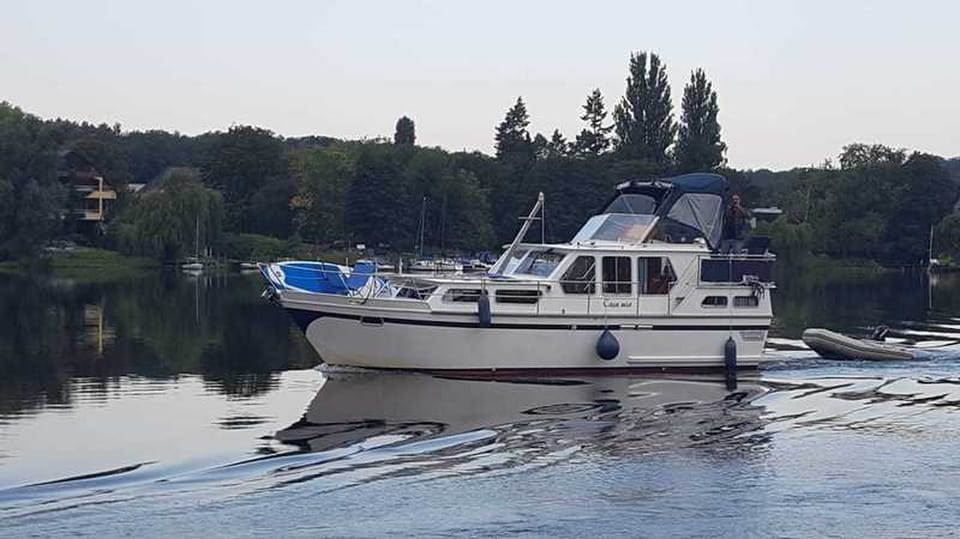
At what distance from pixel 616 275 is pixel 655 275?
867mm

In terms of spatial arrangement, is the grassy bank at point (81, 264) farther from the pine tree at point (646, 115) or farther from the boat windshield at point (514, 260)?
the boat windshield at point (514, 260)

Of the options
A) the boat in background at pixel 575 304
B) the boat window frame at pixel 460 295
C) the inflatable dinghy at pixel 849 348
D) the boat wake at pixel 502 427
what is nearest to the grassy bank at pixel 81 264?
the boat in background at pixel 575 304

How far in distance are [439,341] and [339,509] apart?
11215 mm

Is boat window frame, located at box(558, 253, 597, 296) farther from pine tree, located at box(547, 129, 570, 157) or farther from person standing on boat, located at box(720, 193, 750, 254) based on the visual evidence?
pine tree, located at box(547, 129, 570, 157)

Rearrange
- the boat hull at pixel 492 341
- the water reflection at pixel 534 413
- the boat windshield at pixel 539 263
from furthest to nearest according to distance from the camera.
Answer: the boat windshield at pixel 539 263 → the boat hull at pixel 492 341 → the water reflection at pixel 534 413

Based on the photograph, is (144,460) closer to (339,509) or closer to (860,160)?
(339,509)

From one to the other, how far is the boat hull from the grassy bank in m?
55.1

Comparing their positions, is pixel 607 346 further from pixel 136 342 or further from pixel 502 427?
pixel 136 342

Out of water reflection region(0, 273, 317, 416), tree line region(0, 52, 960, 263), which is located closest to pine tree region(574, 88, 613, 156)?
tree line region(0, 52, 960, 263)

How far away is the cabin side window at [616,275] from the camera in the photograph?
2712 centimetres

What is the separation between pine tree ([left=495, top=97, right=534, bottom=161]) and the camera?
117062 millimetres

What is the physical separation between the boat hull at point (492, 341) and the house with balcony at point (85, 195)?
78.6 m

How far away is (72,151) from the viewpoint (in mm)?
107000

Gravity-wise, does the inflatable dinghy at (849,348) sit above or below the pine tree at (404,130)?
below
